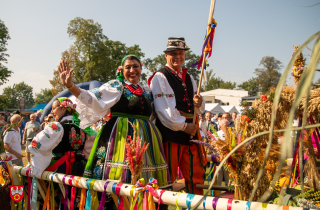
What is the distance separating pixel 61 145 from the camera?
2.70m

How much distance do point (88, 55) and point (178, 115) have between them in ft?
71.3

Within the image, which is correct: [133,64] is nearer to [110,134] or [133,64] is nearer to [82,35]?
[110,134]

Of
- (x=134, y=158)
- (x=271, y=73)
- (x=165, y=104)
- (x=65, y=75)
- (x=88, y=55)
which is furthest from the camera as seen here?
(x=88, y=55)

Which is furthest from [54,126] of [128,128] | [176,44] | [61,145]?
[176,44]

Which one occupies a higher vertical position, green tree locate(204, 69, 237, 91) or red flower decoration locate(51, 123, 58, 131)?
green tree locate(204, 69, 237, 91)

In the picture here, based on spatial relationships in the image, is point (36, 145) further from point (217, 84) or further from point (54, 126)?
point (217, 84)

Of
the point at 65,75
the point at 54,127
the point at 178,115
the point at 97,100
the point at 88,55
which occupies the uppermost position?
the point at 88,55

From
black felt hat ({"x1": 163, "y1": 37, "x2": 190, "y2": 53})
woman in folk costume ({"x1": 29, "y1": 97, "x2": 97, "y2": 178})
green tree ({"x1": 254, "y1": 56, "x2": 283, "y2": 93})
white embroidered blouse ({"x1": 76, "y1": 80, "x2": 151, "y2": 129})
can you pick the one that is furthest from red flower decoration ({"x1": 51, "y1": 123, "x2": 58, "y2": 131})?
green tree ({"x1": 254, "y1": 56, "x2": 283, "y2": 93})

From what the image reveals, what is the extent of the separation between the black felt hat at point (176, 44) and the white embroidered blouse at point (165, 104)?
1.15 feet

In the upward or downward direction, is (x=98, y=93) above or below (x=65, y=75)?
below

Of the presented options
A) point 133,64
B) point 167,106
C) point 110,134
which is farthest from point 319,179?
point 133,64

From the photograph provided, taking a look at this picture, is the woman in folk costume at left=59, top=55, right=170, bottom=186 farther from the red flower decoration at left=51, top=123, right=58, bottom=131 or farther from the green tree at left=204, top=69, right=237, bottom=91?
the green tree at left=204, top=69, right=237, bottom=91

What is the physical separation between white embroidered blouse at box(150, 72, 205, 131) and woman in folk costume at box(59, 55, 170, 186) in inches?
4.4

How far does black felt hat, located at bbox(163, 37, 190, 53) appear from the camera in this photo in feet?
8.83
